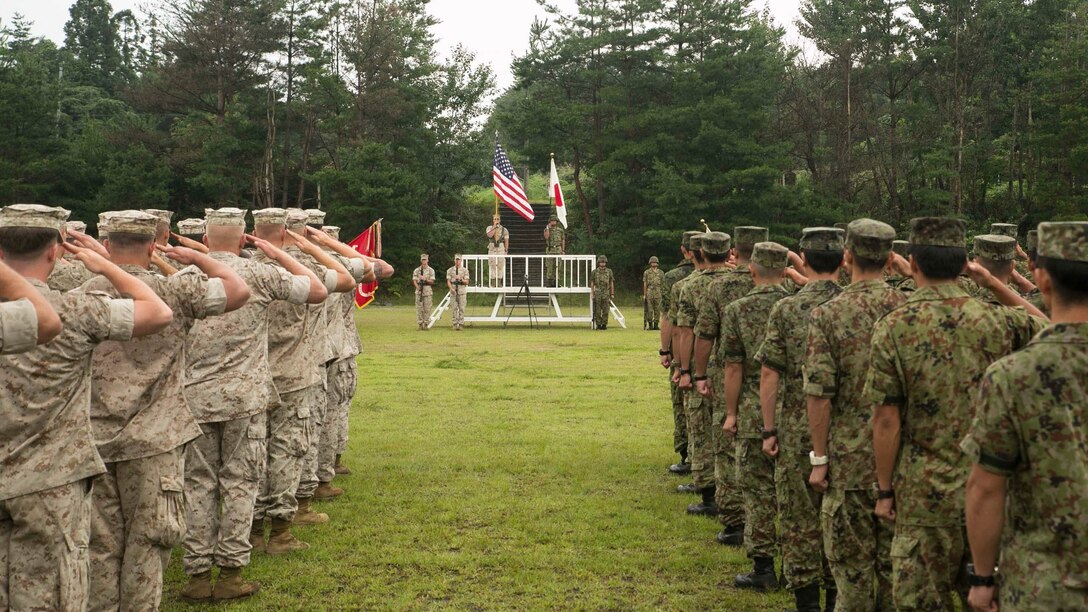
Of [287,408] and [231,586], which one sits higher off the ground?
[287,408]

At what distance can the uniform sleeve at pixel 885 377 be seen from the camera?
3627 millimetres

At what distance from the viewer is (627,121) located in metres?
40.3

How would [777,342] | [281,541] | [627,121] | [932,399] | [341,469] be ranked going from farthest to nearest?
[627,121] < [341,469] < [281,541] < [777,342] < [932,399]

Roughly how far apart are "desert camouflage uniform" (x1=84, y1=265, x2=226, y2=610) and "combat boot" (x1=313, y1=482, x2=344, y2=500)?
11.4 feet

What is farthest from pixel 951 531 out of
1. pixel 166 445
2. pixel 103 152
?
pixel 103 152

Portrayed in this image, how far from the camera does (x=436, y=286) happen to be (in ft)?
138

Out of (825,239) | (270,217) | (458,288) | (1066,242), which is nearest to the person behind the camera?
(1066,242)

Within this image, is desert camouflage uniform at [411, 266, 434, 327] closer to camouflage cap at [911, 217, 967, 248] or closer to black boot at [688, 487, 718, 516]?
black boot at [688, 487, 718, 516]

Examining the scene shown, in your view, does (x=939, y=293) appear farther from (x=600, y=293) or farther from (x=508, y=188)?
(x=508, y=188)

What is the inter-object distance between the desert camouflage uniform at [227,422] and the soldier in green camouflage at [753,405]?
Answer: 2.62m

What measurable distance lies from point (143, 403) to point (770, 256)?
11.6 feet

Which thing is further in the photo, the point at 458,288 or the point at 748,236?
the point at 458,288

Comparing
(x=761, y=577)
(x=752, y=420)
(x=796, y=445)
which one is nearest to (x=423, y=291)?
(x=752, y=420)

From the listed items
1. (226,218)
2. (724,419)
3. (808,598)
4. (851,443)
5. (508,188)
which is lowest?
(808,598)
